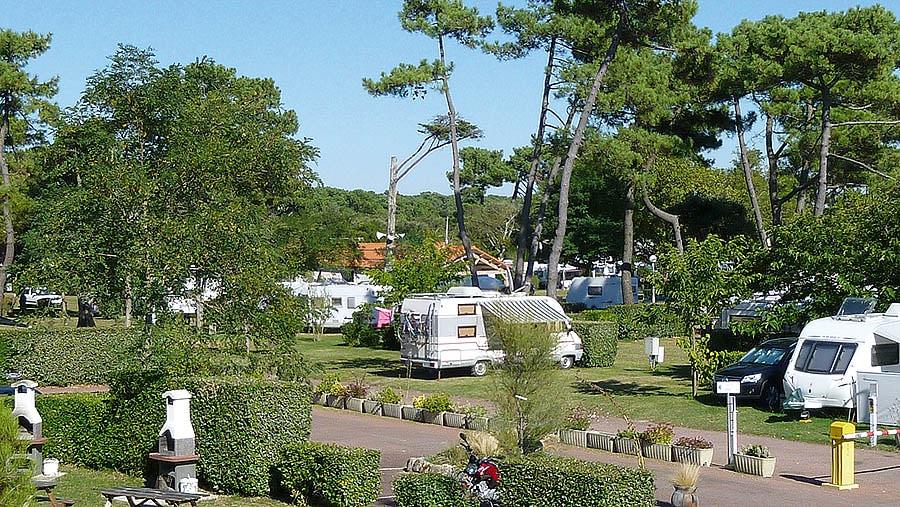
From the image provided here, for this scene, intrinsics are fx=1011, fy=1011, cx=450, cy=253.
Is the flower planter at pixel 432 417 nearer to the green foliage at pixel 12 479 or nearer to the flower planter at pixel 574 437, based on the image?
the flower planter at pixel 574 437

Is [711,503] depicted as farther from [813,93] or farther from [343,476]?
[813,93]

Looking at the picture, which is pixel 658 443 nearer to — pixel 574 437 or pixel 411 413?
pixel 574 437

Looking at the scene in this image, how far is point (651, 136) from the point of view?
33219 millimetres

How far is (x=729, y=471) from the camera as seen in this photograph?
44.8 feet

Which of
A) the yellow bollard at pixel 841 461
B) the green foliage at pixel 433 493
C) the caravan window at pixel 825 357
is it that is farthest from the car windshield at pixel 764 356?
the green foliage at pixel 433 493

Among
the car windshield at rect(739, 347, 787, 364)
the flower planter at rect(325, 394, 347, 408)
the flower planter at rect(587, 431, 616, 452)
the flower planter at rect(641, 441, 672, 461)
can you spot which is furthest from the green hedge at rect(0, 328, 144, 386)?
the car windshield at rect(739, 347, 787, 364)

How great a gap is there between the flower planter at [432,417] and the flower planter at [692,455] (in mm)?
4982

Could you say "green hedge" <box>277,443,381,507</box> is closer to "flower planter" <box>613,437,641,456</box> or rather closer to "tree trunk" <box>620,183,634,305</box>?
"flower planter" <box>613,437,641,456</box>

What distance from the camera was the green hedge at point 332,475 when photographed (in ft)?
35.7

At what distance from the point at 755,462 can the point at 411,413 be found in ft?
24.4

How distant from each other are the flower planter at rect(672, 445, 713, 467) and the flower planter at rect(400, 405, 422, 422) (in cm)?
569

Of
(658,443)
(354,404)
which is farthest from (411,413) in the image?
(658,443)

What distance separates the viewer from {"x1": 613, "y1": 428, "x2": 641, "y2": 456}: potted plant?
1498 cm

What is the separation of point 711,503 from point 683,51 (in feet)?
76.1
